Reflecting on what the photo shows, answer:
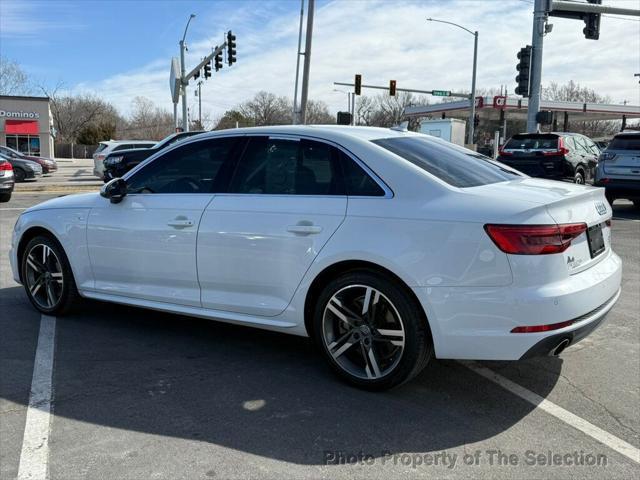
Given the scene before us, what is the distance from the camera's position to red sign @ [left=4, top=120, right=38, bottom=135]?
2030 inches

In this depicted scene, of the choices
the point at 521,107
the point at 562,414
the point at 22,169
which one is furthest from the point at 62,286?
the point at 521,107

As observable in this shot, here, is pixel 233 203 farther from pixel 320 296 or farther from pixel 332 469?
pixel 332 469

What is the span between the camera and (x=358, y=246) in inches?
140

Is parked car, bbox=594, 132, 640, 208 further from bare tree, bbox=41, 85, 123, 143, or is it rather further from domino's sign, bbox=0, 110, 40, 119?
bare tree, bbox=41, 85, 123, 143

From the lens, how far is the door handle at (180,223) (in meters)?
4.29

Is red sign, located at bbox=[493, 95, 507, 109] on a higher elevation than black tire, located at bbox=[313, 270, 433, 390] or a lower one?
higher

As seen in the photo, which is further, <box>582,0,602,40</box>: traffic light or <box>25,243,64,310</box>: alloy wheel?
<box>582,0,602,40</box>: traffic light

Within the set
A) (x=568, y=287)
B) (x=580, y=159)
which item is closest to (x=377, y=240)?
(x=568, y=287)

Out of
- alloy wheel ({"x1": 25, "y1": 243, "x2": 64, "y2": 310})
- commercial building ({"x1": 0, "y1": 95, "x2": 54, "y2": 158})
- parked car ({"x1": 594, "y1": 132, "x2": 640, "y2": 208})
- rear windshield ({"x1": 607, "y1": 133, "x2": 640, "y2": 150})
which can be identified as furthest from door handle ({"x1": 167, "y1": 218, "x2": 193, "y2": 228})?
commercial building ({"x1": 0, "y1": 95, "x2": 54, "y2": 158})

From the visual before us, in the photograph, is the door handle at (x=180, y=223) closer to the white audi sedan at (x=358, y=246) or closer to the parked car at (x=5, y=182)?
the white audi sedan at (x=358, y=246)

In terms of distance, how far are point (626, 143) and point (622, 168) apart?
61cm

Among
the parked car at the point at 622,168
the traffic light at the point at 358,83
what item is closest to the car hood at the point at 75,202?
the parked car at the point at 622,168

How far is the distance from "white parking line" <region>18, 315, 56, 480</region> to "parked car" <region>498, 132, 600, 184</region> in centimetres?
1290

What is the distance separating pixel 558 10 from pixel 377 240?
1931 cm
